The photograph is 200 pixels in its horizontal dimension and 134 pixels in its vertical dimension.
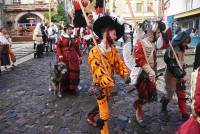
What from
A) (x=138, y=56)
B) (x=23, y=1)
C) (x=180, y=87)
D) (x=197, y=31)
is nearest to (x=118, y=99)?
(x=180, y=87)

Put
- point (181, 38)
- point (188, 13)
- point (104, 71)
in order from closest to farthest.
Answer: point (104, 71)
point (181, 38)
point (188, 13)

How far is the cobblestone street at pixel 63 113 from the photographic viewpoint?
6.35 metres

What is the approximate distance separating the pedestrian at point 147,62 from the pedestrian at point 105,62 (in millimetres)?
482

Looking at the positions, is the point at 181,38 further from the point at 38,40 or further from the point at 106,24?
the point at 38,40

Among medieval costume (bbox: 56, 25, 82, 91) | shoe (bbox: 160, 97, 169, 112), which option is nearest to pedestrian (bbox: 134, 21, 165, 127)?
shoe (bbox: 160, 97, 169, 112)

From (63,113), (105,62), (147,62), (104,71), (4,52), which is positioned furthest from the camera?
(4,52)

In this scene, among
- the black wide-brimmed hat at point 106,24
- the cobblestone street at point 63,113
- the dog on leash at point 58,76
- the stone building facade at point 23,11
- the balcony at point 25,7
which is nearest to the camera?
the black wide-brimmed hat at point 106,24

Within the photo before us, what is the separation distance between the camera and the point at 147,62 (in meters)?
6.05

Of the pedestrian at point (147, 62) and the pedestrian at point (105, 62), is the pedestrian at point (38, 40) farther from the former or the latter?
the pedestrian at point (105, 62)

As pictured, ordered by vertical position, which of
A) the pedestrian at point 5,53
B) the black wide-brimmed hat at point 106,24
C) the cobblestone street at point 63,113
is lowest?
the cobblestone street at point 63,113

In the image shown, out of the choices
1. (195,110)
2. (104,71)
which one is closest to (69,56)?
(104,71)

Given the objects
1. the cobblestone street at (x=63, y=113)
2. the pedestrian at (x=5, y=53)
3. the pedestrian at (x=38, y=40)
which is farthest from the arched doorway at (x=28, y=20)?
the cobblestone street at (x=63, y=113)

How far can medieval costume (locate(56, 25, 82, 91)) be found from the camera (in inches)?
356

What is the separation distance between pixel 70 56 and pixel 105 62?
3.74 m
